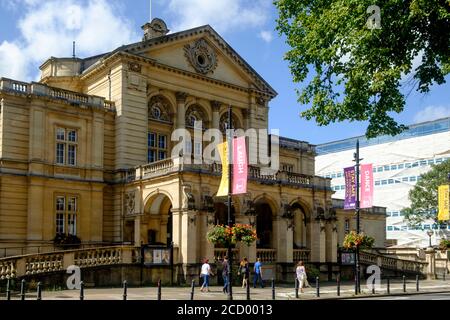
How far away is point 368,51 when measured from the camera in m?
17.1

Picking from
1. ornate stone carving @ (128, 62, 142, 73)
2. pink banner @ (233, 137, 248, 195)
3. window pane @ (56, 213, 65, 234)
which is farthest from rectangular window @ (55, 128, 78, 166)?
pink banner @ (233, 137, 248, 195)

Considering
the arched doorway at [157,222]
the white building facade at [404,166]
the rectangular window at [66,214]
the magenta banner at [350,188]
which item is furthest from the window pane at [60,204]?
the white building facade at [404,166]

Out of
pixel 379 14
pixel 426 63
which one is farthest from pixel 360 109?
pixel 379 14

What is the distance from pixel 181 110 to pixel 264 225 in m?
10.5

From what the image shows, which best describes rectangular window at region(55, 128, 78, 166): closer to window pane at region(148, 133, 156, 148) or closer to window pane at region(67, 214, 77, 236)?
window pane at region(67, 214, 77, 236)

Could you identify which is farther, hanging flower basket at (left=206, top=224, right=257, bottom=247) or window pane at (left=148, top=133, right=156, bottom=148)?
window pane at (left=148, top=133, right=156, bottom=148)

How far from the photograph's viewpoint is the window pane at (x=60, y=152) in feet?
127

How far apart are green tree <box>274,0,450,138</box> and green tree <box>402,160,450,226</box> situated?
160 ft

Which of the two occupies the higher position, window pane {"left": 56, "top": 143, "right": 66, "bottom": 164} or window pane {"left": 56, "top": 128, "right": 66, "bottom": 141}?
window pane {"left": 56, "top": 128, "right": 66, "bottom": 141}

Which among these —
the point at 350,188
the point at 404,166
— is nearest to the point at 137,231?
the point at 350,188

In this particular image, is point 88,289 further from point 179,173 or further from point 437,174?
point 437,174

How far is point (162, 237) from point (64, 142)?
358 inches

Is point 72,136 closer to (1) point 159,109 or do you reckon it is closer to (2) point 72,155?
(2) point 72,155

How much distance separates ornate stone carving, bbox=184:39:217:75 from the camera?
44750 millimetres
